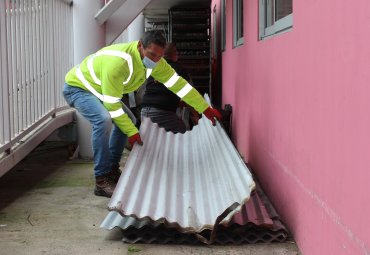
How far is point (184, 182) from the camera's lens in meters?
4.16

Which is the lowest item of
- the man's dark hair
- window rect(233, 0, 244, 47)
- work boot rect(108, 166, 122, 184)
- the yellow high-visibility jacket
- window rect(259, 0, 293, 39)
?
work boot rect(108, 166, 122, 184)

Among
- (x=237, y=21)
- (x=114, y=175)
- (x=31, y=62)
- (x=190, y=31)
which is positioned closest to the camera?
(x=114, y=175)

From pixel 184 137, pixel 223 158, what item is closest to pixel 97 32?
pixel 184 137

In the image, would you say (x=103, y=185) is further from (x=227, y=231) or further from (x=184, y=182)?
(x=227, y=231)

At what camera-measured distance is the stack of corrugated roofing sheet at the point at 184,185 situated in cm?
321

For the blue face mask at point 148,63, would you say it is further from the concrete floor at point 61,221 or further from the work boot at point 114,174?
the concrete floor at point 61,221

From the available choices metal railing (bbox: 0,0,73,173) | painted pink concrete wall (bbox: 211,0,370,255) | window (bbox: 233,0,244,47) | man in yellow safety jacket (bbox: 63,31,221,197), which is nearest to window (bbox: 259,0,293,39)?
painted pink concrete wall (bbox: 211,0,370,255)

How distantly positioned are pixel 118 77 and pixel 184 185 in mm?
1048

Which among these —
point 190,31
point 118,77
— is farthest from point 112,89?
point 190,31

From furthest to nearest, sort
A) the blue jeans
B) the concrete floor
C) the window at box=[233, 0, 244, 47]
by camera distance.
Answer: the window at box=[233, 0, 244, 47] → the blue jeans → the concrete floor

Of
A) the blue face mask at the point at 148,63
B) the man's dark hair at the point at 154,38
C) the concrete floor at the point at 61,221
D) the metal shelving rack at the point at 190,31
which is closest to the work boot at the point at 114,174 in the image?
the concrete floor at the point at 61,221

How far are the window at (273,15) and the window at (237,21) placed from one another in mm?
2122

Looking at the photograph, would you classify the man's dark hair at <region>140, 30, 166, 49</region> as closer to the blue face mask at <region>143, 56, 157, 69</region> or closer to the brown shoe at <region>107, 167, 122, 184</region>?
the blue face mask at <region>143, 56, 157, 69</region>

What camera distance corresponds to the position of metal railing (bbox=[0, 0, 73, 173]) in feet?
14.0
